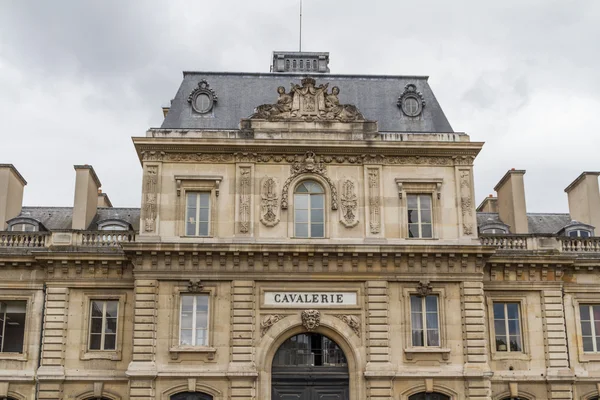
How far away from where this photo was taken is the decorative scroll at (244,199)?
2878cm

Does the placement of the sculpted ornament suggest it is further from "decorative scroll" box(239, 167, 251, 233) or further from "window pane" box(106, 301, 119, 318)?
"window pane" box(106, 301, 119, 318)

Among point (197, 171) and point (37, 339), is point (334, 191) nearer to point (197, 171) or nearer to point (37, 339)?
point (197, 171)

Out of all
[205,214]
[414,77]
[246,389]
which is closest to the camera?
[246,389]

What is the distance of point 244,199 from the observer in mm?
29094

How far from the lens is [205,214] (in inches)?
1151

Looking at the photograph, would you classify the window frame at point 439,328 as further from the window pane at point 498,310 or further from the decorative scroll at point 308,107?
the decorative scroll at point 308,107

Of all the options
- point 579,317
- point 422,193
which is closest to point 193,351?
point 422,193

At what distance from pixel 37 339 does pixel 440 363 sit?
1446cm

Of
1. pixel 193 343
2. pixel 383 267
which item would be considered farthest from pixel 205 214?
pixel 383 267

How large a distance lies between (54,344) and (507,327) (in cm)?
1652

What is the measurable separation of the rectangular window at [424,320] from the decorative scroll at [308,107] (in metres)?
6.90

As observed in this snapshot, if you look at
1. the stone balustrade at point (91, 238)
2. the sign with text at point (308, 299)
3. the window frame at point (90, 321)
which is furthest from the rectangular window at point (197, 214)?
the window frame at point (90, 321)

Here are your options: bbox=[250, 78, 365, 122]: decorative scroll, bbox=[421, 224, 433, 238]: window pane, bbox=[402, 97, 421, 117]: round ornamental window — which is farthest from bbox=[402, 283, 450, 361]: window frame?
bbox=[402, 97, 421, 117]: round ornamental window

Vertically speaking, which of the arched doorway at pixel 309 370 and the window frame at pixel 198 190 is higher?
the window frame at pixel 198 190
